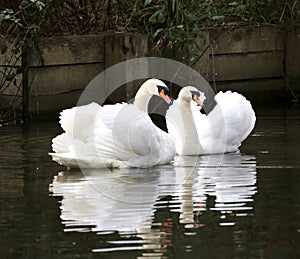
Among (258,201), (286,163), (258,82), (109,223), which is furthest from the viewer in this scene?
(258,82)

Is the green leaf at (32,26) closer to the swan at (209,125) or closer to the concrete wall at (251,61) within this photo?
the swan at (209,125)

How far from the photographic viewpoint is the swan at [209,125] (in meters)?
11.1

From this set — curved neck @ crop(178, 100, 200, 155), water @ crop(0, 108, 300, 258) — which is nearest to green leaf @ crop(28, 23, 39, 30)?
water @ crop(0, 108, 300, 258)

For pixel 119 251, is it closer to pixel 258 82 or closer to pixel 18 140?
pixel 18 140

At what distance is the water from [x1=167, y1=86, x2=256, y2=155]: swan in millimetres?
184

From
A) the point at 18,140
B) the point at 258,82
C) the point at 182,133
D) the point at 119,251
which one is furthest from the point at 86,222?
the point at 258,82

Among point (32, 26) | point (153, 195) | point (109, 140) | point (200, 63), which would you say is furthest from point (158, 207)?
point (200, 63)

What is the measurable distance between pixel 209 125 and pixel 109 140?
1688 millimetres

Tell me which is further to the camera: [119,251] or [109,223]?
[109,223]

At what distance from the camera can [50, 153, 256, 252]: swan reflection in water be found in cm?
745

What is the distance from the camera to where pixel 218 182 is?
9.12 metres

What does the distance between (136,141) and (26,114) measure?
13.0 feet

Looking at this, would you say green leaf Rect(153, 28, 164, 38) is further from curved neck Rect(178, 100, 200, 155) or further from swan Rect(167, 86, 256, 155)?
curved neck Rect(178, 100, 200, 155)

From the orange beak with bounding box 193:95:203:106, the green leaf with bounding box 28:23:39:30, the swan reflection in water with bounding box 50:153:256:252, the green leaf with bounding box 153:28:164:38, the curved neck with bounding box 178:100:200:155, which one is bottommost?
the swan reflection in water with bounding box 50:153:256:252
